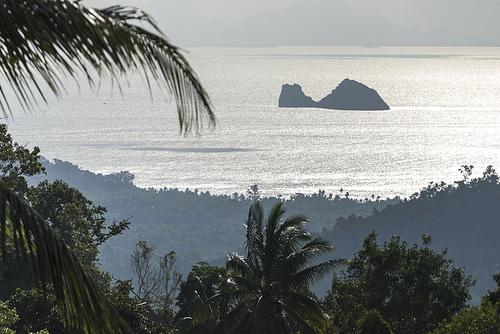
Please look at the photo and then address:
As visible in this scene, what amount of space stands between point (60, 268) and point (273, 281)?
11.4 meters

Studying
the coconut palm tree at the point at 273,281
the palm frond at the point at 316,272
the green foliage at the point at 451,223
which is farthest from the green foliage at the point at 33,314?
the green foliage at the point at 451,223

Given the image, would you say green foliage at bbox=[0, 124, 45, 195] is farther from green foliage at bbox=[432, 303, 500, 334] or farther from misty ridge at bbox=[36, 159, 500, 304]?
misty ridge at bbox=[36, 159, 500, 304]

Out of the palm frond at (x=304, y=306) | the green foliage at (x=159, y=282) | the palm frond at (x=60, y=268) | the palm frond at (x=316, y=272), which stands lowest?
the green foliage at (x=159, y=282)

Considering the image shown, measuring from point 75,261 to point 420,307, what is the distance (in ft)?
64.9

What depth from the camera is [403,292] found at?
20.3 m

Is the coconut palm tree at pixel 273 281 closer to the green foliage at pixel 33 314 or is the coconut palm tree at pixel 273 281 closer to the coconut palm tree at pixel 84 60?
the green foliage at pixel 33 314

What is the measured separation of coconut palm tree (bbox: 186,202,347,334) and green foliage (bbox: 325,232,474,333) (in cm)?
658

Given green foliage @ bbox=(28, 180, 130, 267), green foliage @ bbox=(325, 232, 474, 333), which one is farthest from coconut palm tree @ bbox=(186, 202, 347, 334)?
green foliage @ bbox=(28, 180, 130, 267)

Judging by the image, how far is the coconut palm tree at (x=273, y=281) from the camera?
12.7 metres

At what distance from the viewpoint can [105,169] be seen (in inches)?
6304

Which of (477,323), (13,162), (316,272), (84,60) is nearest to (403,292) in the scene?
(477,323)

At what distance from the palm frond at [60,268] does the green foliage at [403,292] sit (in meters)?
17.8

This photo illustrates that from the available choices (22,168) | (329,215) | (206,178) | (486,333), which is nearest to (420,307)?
(486,333)

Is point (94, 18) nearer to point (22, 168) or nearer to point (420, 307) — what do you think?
point (420, 307)
